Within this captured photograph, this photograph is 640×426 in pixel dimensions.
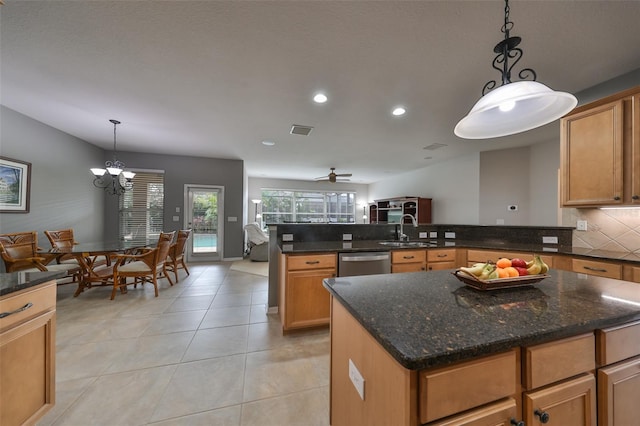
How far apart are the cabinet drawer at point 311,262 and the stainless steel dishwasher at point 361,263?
0.10 metres

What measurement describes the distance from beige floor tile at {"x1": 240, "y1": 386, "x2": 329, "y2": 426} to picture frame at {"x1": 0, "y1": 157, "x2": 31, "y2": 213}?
4347mm

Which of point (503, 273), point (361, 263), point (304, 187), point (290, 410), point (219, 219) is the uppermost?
point (304, 187)

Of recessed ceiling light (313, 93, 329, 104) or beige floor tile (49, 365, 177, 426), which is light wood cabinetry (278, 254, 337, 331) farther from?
recessed ceiling light (313, 93, 329, 104)

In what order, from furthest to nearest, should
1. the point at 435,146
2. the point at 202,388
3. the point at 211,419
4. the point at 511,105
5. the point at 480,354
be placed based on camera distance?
1. the point at 435,146
2. the point at 202,388
3. the point at 211,419
4. the point at 511,105
5. the point at 480,354

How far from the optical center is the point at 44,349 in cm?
133

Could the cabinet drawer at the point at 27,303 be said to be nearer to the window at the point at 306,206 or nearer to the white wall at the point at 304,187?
the white wall at the point at 304,187

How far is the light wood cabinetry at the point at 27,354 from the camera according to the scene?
111 cm

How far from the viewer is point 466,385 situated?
2.18 feet

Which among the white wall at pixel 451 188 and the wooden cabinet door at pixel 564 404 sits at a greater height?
the white wall at pixel 451 188

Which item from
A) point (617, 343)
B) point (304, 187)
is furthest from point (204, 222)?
point (617, 343)

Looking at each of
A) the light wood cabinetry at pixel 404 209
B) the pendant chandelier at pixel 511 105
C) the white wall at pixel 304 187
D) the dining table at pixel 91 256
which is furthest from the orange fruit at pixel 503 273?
the white wall at pixel 304 187

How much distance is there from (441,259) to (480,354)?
255cm

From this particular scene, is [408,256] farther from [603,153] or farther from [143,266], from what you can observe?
[143,266]

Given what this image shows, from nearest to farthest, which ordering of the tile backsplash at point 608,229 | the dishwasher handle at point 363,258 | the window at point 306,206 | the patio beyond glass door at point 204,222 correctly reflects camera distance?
the tile backsplash at point 608,229 → the dishwasher handle at point 363,258 → the patio beyond glass door at point 204,222 → the window at point 306,206
